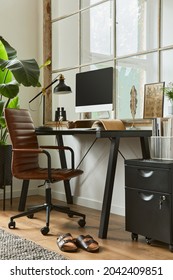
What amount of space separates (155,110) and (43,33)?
208 centimetres

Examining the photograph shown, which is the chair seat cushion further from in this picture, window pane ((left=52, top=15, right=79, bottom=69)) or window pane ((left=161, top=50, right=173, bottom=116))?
window pane ((left=52, top=15, right=79, bottom=69))

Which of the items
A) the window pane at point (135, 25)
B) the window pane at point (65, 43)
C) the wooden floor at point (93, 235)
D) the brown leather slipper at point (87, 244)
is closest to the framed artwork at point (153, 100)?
the window pane at point (135, 25)

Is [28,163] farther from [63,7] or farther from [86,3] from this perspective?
[63,7]

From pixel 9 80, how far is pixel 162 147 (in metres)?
1.94

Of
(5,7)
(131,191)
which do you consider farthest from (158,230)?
(5,7)

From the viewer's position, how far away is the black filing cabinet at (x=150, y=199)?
8.27 ft

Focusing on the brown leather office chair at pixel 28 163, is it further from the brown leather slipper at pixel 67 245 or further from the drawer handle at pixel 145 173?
the drawer handle at pixel 145 173

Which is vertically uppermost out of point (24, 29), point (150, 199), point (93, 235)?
point (24, 29)

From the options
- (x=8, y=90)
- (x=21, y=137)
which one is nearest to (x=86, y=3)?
(x=8, y=90)

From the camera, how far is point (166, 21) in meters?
3.31

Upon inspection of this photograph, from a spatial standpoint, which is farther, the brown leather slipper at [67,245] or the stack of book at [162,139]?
the stack of book at [162,139]

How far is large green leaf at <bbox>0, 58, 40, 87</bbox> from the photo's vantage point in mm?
3566

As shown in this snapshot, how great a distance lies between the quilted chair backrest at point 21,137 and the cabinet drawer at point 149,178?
2.97 feet

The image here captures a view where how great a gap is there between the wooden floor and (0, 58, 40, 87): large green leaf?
123 centimetres
